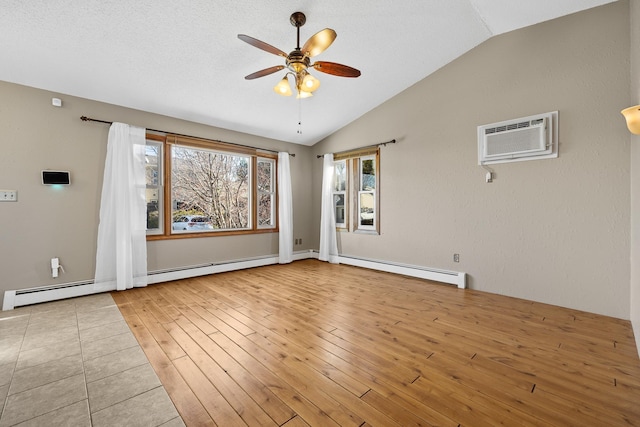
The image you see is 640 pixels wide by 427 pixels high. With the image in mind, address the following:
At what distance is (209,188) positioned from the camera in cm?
590

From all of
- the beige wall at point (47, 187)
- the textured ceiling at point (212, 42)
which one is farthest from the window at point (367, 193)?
the beige wall at point (47, 187)

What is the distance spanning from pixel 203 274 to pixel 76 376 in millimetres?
2831

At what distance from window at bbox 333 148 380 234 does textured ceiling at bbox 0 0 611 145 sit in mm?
1339

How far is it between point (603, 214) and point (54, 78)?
20.7ft

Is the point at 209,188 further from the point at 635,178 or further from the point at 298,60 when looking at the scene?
the point at 635,178

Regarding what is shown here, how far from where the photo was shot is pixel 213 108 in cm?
427

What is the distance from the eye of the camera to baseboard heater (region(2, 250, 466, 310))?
3.23 metres

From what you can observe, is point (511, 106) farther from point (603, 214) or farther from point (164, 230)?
point (164, 230)

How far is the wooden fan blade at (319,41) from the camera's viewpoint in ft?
7.50

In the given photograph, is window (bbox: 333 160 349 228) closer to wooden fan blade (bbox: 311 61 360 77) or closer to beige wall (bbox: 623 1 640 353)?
wooden fan blade (bbox: 311 61 360 77)

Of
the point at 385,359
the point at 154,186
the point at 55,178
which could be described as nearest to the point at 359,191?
the point at 154,186

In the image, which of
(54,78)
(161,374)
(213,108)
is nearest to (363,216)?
(213,108)

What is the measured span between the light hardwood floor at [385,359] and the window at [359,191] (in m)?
1.92

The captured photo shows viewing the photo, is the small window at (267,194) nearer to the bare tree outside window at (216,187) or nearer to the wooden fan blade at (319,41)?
the bare tree outside window at (216,187)
